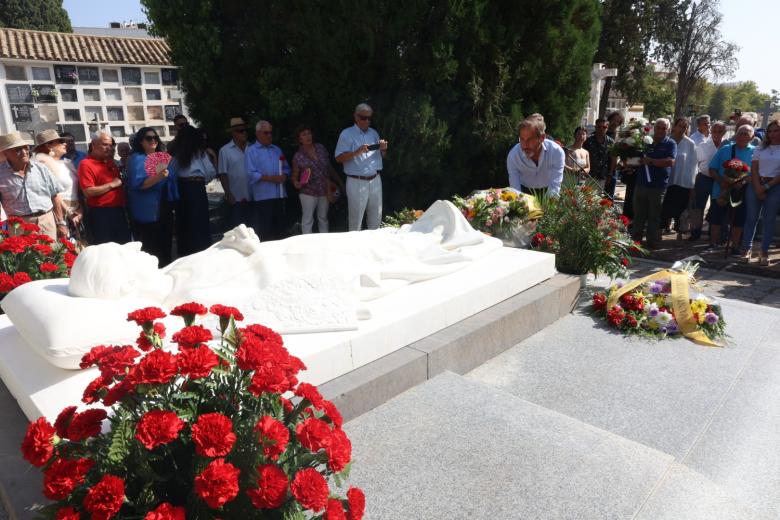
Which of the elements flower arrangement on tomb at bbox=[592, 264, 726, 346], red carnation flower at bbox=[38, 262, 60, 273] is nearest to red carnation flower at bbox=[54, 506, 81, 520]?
red carnation flower at bbox=[38, 262, 60, 273]

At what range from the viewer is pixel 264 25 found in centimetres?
639

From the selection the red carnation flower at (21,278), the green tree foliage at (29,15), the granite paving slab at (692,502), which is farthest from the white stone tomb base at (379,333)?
the green tree foliage at (29,15)

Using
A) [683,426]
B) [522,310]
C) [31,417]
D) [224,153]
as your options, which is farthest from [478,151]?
[31,417]

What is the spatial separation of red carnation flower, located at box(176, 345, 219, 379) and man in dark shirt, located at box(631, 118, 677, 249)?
669cm

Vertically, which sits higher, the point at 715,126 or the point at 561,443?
the point at 715,126

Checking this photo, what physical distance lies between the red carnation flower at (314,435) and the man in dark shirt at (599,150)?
6994mm

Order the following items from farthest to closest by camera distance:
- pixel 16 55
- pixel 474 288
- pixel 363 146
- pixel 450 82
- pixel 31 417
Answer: pixel 16 55 → pixel 450 82 → pixel 363 146 → pixel 474 288 → pixel 31 417

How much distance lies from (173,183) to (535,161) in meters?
3.42

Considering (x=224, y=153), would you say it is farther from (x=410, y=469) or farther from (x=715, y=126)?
Result: (x=715, y=126)

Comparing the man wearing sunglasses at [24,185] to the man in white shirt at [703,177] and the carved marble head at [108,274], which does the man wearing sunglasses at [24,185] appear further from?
the man in white shirt at [703,177]

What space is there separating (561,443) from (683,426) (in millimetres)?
794

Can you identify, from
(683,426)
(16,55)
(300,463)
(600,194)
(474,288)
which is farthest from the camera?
(16,55)

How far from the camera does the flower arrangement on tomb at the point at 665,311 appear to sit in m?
3.63

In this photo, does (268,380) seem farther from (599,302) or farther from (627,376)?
(599,302)
